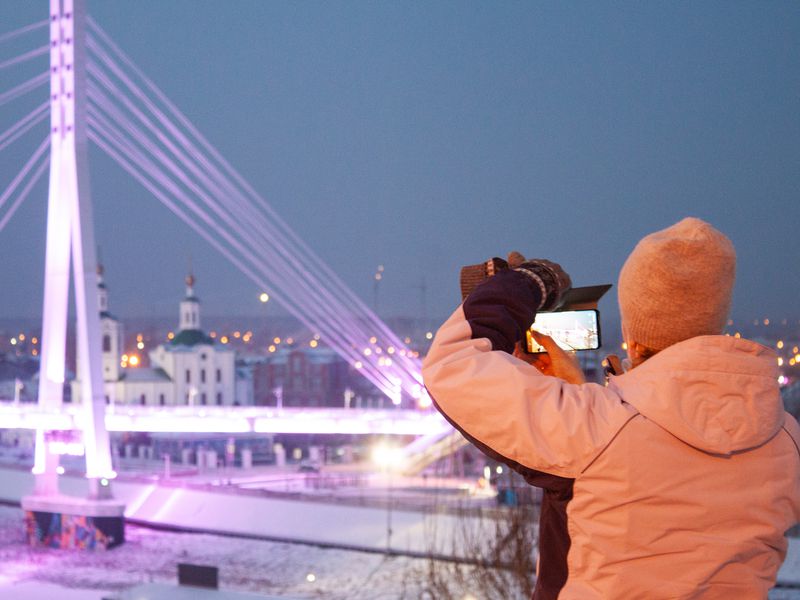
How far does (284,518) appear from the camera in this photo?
1296 cm

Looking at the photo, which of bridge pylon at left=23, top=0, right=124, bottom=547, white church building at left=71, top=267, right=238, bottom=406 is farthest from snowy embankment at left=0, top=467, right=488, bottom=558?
white church building at left=71, top=267, right=238, bottom=406

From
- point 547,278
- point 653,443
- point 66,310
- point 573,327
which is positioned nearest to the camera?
point 653,443

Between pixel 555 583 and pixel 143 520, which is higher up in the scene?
pixel 555 583

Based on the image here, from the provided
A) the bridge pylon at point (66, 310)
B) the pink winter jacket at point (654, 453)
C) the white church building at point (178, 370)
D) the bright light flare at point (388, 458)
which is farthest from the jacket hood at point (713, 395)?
the white church building at point (178, 370)

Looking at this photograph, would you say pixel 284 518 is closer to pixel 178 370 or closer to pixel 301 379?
pixel 178 370

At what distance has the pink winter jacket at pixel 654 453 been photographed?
813mm

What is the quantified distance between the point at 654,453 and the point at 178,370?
32.0m

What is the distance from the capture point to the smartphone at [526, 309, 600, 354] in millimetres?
1036

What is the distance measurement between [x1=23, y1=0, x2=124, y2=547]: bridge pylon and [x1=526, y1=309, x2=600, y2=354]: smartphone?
1078 cm

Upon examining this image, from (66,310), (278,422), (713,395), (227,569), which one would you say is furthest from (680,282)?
(278,422)

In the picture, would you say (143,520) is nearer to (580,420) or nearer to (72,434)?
(72,434)

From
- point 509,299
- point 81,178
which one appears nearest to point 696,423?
point 509,299

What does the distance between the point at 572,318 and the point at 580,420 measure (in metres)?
0.25

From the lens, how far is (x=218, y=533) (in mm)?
13156
